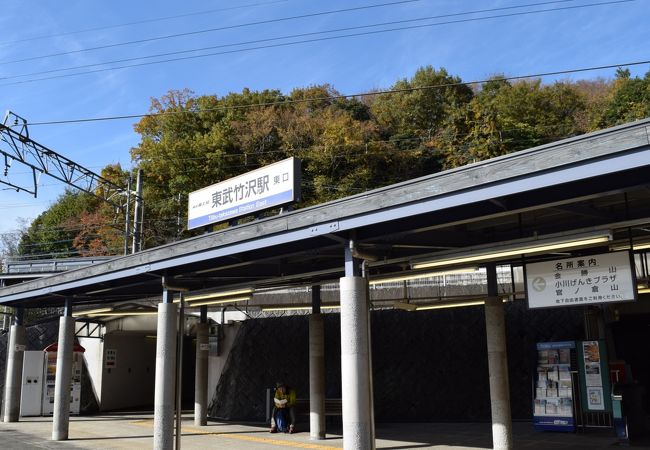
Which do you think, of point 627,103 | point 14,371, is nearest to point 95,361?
point 14,371

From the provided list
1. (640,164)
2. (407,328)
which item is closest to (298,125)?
(407,328)

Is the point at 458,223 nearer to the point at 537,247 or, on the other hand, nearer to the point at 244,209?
the point at 537,247

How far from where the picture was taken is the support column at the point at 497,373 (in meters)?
11.8

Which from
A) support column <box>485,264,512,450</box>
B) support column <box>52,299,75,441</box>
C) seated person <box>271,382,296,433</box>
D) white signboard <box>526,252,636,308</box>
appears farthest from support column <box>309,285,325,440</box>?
white signboard <box>526,252,636,308</box>

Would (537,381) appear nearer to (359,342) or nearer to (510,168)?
(359,342)

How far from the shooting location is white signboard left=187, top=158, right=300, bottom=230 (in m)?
12.9

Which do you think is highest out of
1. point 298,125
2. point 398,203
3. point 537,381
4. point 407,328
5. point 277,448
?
point 298,125

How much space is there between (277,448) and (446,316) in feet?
25.8

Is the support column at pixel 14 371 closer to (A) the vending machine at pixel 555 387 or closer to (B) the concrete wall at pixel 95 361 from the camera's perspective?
(B) the concrete wall at pixel 95 361

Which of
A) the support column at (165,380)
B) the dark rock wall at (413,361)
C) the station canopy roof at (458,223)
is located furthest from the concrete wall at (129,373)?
the support column at (165,380)

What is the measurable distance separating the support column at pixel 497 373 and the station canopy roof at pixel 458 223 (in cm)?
92

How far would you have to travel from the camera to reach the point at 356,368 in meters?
9.03

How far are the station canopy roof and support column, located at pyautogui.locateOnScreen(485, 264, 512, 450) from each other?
92 centimetres

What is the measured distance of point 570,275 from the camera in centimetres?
891
